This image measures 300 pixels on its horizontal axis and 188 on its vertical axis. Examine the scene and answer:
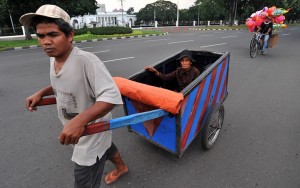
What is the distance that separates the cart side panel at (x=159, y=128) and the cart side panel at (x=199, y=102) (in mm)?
104

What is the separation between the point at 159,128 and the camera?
7.58 feet

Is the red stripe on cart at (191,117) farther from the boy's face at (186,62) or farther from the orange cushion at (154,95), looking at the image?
the boy's face at (186,62)

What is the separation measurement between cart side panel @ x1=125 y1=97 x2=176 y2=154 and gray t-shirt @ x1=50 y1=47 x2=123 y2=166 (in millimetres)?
795

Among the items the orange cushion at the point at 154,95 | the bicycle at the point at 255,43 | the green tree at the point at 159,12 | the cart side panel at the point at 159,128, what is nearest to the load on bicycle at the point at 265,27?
the bicycle at the point at 255,43

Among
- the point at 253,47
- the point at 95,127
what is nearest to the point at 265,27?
the point at 253,47

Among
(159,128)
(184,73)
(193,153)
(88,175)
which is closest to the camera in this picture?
(88,175)

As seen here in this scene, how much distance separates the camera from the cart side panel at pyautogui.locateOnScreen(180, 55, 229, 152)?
7.19 feet

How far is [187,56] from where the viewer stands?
117 inches

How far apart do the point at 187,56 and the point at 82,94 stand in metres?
1.92

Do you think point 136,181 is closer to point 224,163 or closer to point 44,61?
point 224,163

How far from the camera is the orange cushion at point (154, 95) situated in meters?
1.86

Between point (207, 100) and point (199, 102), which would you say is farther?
point (207, 100)

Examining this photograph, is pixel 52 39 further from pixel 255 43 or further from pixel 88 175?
pixel 255 43

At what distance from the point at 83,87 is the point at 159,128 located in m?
1.15
